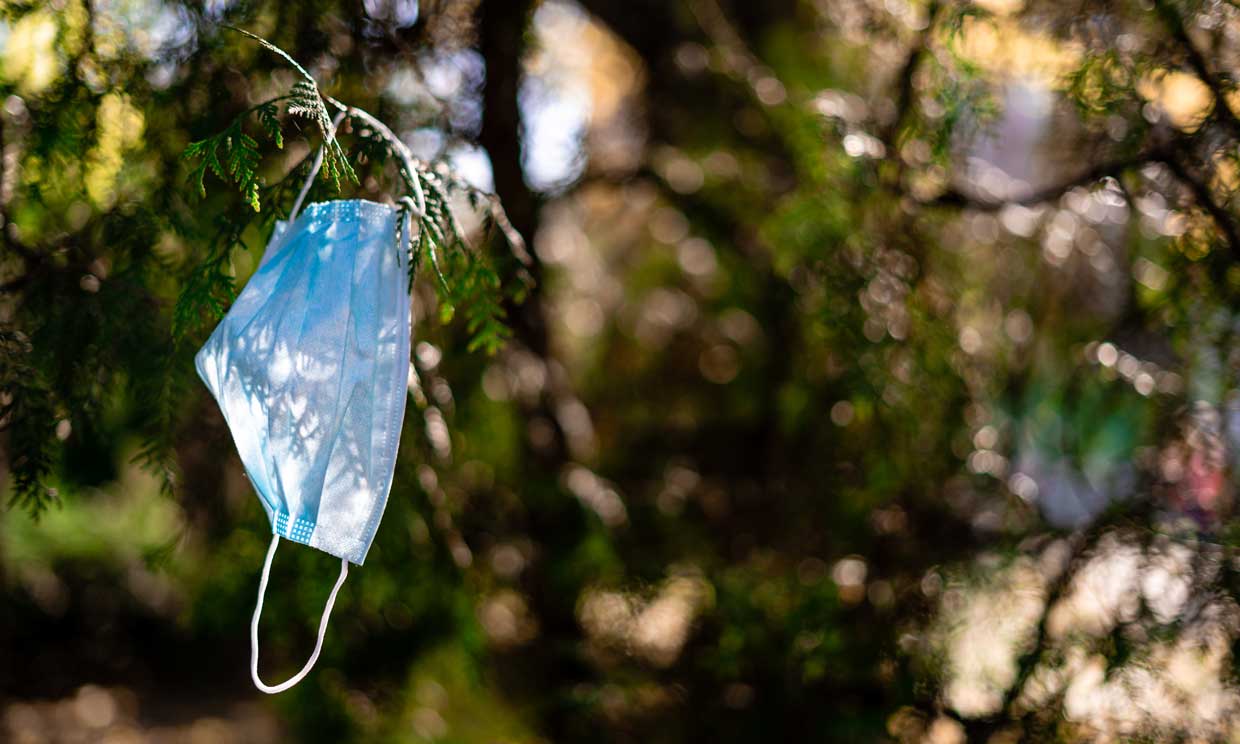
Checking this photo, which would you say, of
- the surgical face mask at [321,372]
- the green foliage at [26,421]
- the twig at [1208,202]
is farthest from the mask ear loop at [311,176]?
the twig at [1208,202]

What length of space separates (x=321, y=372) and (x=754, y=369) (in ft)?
9.16

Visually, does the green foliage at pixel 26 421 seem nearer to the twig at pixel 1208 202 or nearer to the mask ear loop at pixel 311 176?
the mask ear loop at pixel 311 176

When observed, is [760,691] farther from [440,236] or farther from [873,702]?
[440,236]

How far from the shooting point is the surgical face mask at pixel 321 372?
1712mm

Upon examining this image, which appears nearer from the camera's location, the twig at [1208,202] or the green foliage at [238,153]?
the green foliage at [238,153]

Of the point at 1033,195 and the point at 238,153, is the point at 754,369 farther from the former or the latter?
the point at 238,153

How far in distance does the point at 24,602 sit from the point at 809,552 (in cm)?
419

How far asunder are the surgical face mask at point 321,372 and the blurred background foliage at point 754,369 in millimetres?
156

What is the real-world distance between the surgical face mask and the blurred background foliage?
156 millimetres

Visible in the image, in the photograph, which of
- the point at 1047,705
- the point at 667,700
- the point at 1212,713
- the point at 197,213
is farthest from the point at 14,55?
the point at 1212,713

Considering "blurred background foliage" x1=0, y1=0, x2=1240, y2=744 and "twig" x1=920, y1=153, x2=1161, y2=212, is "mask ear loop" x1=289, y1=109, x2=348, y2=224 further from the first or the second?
"twig" x1=920, y1=153, x2=1161, y2=212

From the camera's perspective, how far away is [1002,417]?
3.45m

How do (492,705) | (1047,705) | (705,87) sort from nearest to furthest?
(1047,705)
(492,705)
(705,87)

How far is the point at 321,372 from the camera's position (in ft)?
5.70
